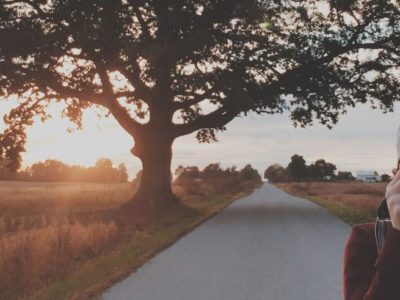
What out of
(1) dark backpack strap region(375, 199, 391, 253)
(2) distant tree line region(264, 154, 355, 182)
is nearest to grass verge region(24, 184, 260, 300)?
(1) dark backpack strap region(375, 199, 391, 253)

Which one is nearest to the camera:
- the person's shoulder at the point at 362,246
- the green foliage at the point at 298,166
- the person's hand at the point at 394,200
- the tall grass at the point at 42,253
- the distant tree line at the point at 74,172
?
the person's hand at the point at 394,200

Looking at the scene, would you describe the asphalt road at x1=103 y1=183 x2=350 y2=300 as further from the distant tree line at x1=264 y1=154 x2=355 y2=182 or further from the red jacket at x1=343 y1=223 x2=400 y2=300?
the distant tree line at x1=264 y1=154 x2=355 y2=182

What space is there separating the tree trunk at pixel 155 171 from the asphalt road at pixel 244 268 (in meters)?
8.85

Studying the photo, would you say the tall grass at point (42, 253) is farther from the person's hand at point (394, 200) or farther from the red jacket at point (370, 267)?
the person's hand at point (394, 200)

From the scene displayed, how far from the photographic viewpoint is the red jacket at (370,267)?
167 centimetres

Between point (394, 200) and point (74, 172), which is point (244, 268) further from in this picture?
point (74, 172)

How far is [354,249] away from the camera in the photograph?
6.61 feet

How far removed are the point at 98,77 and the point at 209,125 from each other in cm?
514

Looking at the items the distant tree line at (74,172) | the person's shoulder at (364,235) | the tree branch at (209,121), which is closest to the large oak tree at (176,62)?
the tree branch at (209,121)

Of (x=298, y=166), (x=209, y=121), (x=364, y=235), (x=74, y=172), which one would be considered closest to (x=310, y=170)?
(x=298, y=166)

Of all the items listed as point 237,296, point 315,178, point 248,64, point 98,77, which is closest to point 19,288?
point 237,296

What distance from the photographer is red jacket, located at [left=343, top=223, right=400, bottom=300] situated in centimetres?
167

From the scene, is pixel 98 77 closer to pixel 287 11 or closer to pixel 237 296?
pixel 287 11

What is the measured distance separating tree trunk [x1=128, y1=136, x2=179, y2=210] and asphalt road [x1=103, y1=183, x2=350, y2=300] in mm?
8847
